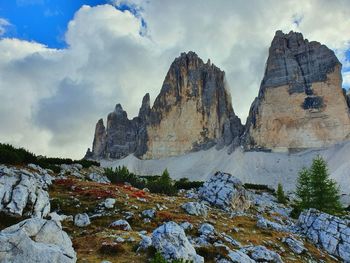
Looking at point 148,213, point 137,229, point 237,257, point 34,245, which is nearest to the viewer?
point 34,245

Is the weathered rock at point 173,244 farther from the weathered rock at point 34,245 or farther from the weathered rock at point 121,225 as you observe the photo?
the weathered rock at point 121,225

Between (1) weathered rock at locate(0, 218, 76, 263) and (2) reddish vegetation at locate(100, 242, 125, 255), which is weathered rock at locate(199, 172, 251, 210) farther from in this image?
(1) weathered rock at locate(0, 218, 76, 263)

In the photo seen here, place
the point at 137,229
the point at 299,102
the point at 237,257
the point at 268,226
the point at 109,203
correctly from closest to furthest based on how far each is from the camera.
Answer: the point at 237,257 < the point at 137,229 < the point at 109,203 < the point at 268,226 < the point at 299,102

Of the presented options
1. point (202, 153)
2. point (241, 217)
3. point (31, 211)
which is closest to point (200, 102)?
point (202, 153)

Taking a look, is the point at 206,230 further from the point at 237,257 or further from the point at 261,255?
the point at 237,257

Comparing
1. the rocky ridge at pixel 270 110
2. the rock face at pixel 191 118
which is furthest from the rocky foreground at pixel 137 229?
the rock face at pixel 191 118

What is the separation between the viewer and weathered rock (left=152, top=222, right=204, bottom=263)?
53.6 feet

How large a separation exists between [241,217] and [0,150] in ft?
70.8

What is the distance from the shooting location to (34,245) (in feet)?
39.3

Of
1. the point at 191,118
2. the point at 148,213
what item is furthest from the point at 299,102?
the point at 148,213

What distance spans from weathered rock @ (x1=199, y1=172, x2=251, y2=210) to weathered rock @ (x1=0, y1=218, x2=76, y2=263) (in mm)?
26467

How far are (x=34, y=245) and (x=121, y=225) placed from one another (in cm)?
1115

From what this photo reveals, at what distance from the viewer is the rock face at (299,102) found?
495ft

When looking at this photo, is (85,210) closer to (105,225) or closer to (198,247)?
(105,225)
